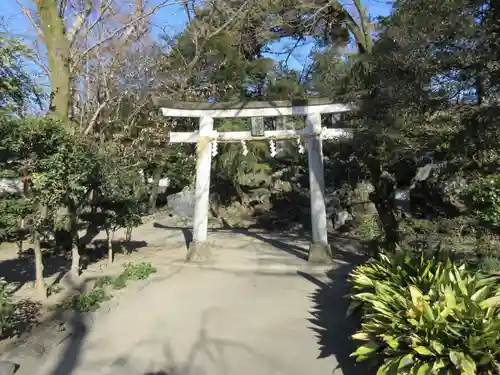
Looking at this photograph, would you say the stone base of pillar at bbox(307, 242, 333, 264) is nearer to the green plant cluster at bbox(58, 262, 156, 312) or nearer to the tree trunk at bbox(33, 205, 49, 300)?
the green plant cluster at bbox(58, 262, 156, 312)

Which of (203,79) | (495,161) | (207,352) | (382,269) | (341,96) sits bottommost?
(207,352)

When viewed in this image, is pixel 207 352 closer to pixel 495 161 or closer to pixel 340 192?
pixel 495 161

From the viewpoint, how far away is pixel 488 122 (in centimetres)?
497

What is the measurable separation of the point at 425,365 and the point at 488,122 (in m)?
3.17

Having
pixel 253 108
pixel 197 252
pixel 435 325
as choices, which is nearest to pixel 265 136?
pixel 253 108

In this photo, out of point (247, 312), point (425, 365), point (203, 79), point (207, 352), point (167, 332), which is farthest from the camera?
point (203, 79)

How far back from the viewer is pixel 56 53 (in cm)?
786

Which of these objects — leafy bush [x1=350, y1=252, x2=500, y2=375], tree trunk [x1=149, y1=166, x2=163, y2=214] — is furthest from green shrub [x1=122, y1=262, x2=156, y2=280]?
tree trunk [x1=149, y1=166, x2=163, y2=214]

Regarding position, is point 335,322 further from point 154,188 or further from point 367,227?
point 154,188

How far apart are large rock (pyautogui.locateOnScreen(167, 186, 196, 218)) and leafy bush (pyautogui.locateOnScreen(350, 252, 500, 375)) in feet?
42.0

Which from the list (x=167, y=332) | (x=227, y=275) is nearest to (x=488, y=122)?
(x=167, y=332)

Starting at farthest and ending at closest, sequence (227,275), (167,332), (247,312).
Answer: (227,275) → (247,312) → (167,332)

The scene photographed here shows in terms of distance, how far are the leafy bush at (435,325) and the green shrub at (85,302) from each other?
12.1 feet

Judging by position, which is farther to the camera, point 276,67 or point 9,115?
point 276,67
